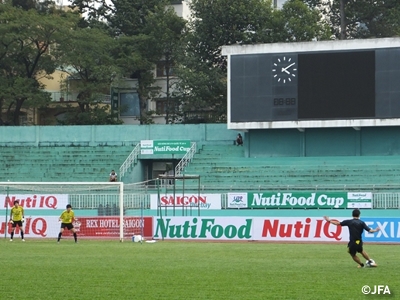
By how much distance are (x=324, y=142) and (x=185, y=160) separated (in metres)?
8.45

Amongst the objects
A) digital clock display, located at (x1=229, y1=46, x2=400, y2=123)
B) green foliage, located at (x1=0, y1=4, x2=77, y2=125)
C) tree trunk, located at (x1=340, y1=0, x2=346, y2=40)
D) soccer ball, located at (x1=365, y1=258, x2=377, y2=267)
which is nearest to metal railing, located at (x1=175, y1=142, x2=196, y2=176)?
digital clock display, located at (x1=229, y1=46, x2=400, y2=123)

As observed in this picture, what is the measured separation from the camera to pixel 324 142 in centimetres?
5094

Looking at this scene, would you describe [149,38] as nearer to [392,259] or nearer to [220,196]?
[220,196]

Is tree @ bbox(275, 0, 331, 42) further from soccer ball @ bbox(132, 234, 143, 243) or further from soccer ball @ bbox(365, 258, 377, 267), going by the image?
soccer ball @ bbox(365, 258, 377, 267)

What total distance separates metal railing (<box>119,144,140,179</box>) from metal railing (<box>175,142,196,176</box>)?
3.36 meters

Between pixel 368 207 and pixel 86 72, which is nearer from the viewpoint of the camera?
pixel 368 207

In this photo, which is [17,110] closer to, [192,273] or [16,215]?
[16,215]

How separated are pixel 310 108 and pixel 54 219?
1701 centimetres

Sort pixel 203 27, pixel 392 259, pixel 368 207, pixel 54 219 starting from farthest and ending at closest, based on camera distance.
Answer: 1. pixel 203 27
2. pixel 368 207
3. pixel 54 219
4. pixel 392 259

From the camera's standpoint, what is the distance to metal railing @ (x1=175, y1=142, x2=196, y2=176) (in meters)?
51.4

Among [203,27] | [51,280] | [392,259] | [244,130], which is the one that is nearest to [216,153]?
[244,130]

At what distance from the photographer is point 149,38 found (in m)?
66.1

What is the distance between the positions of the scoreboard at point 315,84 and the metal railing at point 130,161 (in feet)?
24.6

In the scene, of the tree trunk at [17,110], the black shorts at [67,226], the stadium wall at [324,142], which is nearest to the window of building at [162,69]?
the tree trunk at [17,110]
